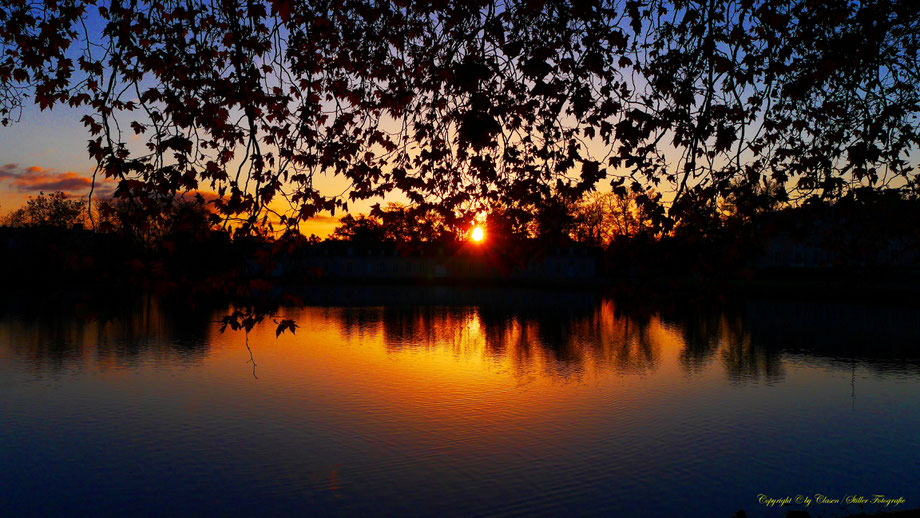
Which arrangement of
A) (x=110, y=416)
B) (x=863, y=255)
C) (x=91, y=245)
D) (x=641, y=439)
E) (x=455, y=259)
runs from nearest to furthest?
(x=91, y=245) < (x=863, y=255) < (x=641, y=439) < (x=110, y=416) < (x=455, y=259)

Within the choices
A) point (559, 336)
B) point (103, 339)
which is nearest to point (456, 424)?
point (559, 336)

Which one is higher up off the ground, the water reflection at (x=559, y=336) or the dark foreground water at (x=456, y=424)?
the water reflection at (x=559, y=336)

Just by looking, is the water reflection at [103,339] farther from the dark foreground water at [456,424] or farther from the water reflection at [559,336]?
the dark foreground water at [456,424]

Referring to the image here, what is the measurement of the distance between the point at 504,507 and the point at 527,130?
22.4ft

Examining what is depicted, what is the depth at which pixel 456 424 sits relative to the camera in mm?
17141

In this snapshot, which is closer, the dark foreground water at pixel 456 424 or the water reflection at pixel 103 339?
the dark foreground water at pixel 456 424

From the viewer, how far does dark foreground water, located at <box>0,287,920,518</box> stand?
40.4ft

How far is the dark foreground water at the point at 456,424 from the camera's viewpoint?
12.3 meters

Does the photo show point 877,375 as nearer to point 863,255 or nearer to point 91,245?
point 863,255

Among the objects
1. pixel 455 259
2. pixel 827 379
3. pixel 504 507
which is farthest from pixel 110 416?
pixel 455 259

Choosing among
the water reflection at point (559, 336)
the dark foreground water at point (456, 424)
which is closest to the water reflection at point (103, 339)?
the water reflection at point (559, 336)

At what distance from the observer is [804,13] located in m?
11.2

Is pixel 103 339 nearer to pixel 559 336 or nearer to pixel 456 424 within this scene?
pixel 559 336

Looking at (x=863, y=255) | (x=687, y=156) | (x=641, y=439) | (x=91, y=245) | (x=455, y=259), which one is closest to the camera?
(x=91, y=245)
